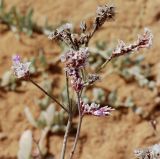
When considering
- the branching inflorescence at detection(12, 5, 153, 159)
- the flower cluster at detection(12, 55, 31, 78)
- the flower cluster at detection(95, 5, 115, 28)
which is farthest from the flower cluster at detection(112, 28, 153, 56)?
the flower cluster at detection(12, 55, 31, 78)

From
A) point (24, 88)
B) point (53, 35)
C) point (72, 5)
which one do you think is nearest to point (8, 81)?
point (24, 88)

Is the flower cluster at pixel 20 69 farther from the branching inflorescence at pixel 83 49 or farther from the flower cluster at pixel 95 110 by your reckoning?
the flower cluster at pixel 95 110

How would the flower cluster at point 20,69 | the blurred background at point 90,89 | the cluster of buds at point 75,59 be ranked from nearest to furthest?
1. the cluster of buds at point 75,59
2. the flower cluster at point 20,69
3. the blurred background at point 90,89

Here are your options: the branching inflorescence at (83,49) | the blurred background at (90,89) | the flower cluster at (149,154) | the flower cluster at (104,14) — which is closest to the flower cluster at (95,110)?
the branching inflorescence at (83,49)

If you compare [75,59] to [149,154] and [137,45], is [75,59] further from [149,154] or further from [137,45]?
[149,154]

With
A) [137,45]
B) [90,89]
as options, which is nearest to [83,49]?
[137,45]

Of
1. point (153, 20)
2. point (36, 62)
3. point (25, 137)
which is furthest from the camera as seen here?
point (153, 20)

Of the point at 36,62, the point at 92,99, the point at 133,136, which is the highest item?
the point at 36,62

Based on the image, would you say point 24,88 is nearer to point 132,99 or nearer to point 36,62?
point 36,62

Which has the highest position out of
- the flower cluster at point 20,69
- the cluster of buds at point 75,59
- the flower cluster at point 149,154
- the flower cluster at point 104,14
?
the flower cluster at point 104,14
